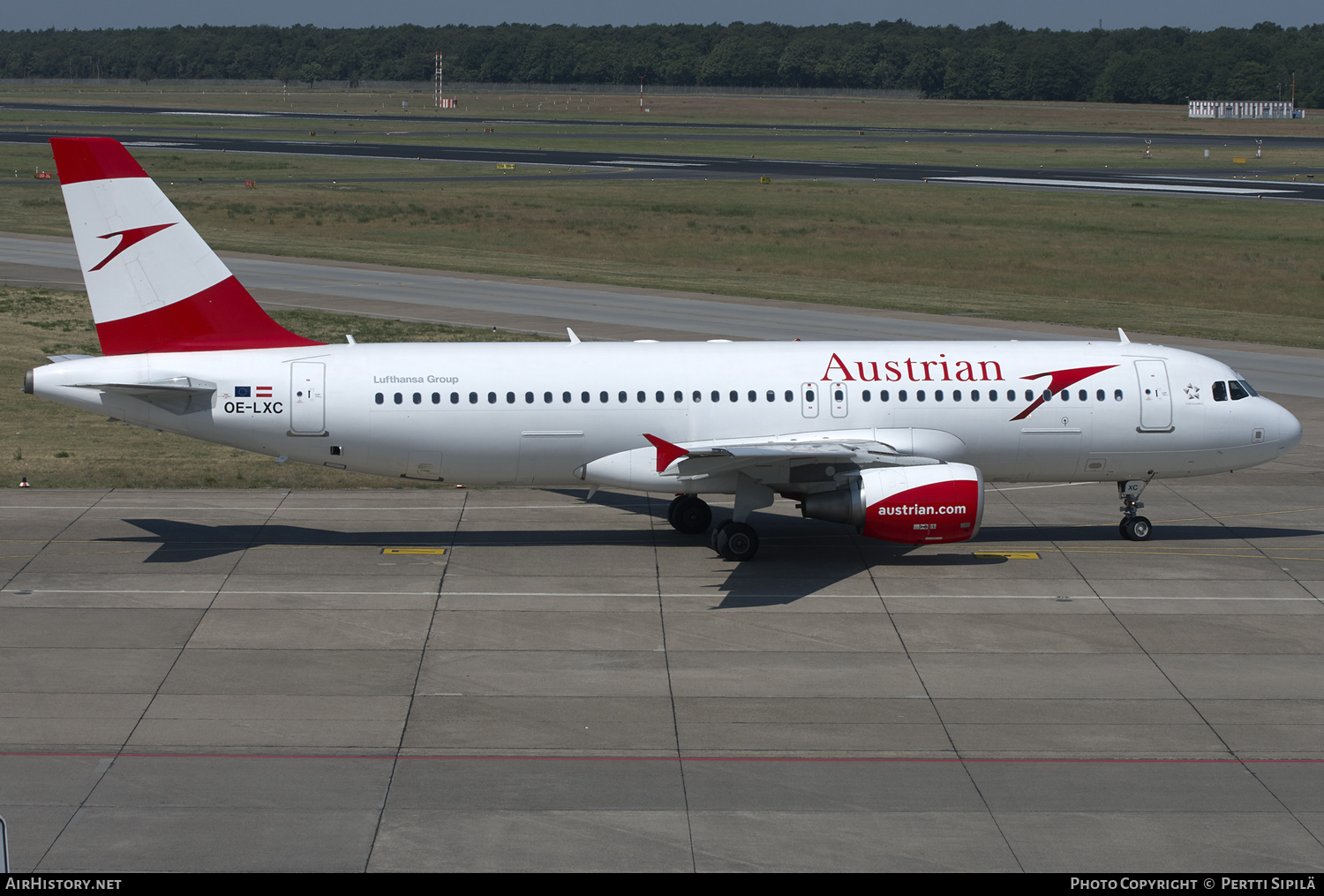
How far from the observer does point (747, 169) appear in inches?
4906

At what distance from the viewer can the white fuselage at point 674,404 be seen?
91.5ft

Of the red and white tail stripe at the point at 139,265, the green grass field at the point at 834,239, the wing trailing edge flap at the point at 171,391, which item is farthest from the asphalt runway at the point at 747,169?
the wing trailing edge flap at the point at 171,391

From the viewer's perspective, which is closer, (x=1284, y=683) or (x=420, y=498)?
(x=1284, y=683)

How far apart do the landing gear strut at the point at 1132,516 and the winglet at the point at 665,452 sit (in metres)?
11.1

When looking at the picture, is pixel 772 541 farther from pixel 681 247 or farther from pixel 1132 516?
pixel 681 247

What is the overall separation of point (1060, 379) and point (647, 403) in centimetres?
924

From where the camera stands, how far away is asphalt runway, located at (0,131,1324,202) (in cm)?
11075

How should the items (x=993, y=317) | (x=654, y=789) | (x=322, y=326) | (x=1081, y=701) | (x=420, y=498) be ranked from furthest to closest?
(x=993, y=317), (x=322, y=326), (x=420, y=498), (x=1081, y=701), (x=654, y=789)

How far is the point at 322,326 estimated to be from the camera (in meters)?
54.4

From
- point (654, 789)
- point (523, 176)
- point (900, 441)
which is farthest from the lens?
point (523, 176)

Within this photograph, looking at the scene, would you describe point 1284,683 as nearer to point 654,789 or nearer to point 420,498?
point 654,789

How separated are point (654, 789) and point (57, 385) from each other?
54.7 feet

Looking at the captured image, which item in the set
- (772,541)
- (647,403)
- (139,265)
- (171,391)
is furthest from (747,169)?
(171,391)

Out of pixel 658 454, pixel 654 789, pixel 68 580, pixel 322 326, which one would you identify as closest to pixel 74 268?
pixel 322 326
